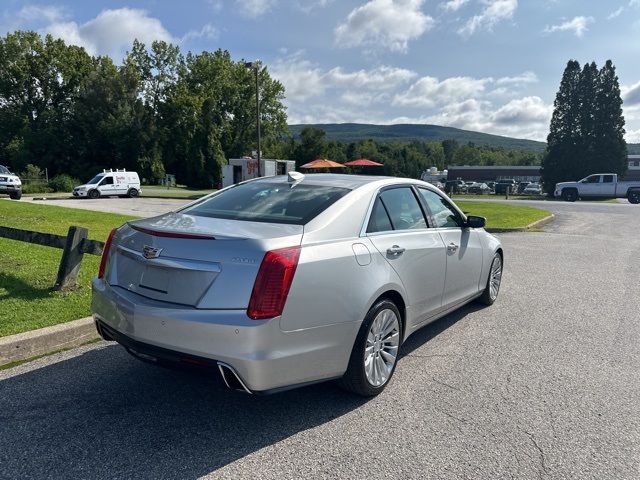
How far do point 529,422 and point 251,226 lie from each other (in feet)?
7.41

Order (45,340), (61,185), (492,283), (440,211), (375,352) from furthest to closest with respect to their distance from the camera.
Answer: (61,185), (492,283), (440,211), (45,340), (375,352)

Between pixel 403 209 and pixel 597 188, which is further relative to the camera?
pixel 597 188

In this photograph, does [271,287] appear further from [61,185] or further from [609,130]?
[609,130]

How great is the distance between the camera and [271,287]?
295 cm

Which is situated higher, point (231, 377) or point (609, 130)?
point (609, 130)

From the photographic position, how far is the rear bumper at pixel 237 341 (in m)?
2.91

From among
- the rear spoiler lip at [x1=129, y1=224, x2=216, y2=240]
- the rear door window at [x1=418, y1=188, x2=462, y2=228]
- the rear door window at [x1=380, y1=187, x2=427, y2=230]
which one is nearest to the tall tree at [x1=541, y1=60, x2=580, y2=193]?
the rear door window at [x1=418, y1=188, x2=462, y2=228]

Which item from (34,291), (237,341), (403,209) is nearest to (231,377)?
(237,341)

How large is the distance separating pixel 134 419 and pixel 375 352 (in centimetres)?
169

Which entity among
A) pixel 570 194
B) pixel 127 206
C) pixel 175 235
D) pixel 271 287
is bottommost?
pixel 127 206

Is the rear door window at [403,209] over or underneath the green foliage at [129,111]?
underneath

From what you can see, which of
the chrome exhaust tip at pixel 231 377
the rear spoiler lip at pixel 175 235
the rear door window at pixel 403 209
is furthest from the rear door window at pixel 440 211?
the chrome exhaust tip at pixel 231 377

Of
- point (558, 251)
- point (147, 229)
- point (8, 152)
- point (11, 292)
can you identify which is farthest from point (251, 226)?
point (8, 152)

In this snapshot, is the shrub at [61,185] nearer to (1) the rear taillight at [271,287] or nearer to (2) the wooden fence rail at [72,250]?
(2) the wooden fence rail at [72,250]
